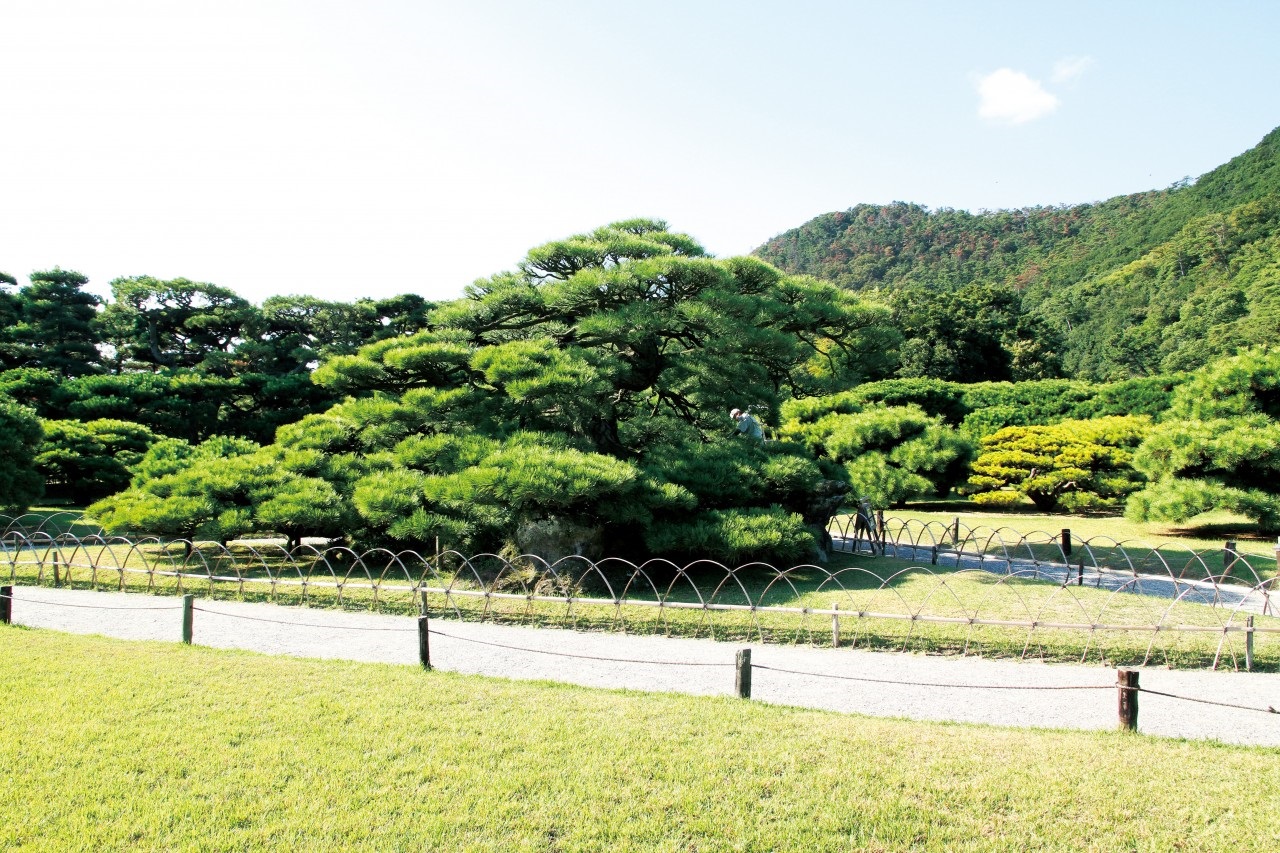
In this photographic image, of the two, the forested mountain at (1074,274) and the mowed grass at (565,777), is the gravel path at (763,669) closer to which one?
the mowed grass at (565,777)

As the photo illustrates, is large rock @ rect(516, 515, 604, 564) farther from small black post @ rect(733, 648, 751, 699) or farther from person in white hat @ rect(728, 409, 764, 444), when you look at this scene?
small black post @ rect(733, 648, 751, 699)

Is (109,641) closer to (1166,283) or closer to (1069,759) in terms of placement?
(1069,759)

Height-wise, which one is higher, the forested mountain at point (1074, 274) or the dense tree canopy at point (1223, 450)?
the forested mountain at point (1074, 274)

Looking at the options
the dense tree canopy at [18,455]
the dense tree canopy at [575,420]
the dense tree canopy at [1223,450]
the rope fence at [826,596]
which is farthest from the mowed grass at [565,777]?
the dense tree canopy at [1223,450]

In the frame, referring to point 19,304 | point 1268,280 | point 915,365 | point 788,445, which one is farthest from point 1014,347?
point 19,304

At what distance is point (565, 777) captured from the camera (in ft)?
12.4

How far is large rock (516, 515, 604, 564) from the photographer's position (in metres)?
9.05

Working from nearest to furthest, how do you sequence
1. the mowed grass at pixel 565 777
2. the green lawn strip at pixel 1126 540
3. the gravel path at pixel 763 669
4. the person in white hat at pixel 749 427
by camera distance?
1. the mowed grass at pixel 565 777
2. the gravel path at pixel 763 669
3. the green lawn strip at pixel 1126 540
4. the person in white hat at pixel 749 427

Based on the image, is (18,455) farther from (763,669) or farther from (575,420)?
(763,669)

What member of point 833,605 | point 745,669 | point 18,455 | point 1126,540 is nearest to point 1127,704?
point 745,669

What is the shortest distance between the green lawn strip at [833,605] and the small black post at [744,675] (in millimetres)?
1813

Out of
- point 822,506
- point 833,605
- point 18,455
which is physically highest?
point 18,455

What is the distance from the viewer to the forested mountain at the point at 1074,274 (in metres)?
32.8

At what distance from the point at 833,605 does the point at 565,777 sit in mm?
4103
